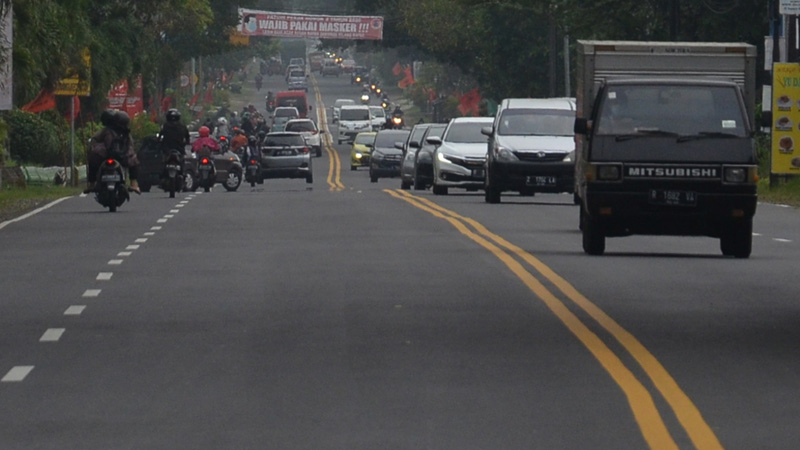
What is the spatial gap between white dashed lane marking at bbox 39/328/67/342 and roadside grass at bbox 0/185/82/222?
49.7ft

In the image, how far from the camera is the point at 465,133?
37844 millimetres

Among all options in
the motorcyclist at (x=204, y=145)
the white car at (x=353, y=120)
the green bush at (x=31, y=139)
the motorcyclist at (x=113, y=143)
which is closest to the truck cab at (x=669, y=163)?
the motorcyclist at (x=113, y=143)

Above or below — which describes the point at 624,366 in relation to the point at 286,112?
above

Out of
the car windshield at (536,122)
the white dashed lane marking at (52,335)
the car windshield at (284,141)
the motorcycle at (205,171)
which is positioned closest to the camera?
the white dashed lane marking at (52,335)

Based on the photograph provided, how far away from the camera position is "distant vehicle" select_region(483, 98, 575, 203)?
3189 centimetres

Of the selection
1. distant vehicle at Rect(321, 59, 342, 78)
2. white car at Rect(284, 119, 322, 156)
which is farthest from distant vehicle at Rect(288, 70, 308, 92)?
white car at Rect(284, 119, 322, 156)

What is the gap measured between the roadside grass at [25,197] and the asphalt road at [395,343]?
8.39 meters

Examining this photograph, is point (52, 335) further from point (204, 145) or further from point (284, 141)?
point (284, 141)

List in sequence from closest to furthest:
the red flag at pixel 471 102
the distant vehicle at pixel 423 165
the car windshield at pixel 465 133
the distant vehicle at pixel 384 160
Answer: the car windshield at pixel 465 133 → the distant vehicle at pixel 423 165 → the distant vehicle at pixel 384 160 → the red flag at pixel 471 102

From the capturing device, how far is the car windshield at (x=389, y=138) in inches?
2300

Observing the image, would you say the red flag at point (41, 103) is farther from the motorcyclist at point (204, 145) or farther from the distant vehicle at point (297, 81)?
the distant vehicle at point (297, 81)

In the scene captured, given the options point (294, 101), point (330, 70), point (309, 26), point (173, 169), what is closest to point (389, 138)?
point (173, 169)

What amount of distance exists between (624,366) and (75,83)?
3377 centimetres

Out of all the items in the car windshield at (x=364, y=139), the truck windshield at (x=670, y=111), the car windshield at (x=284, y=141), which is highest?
the truck windshield at (x=670, y=111)
